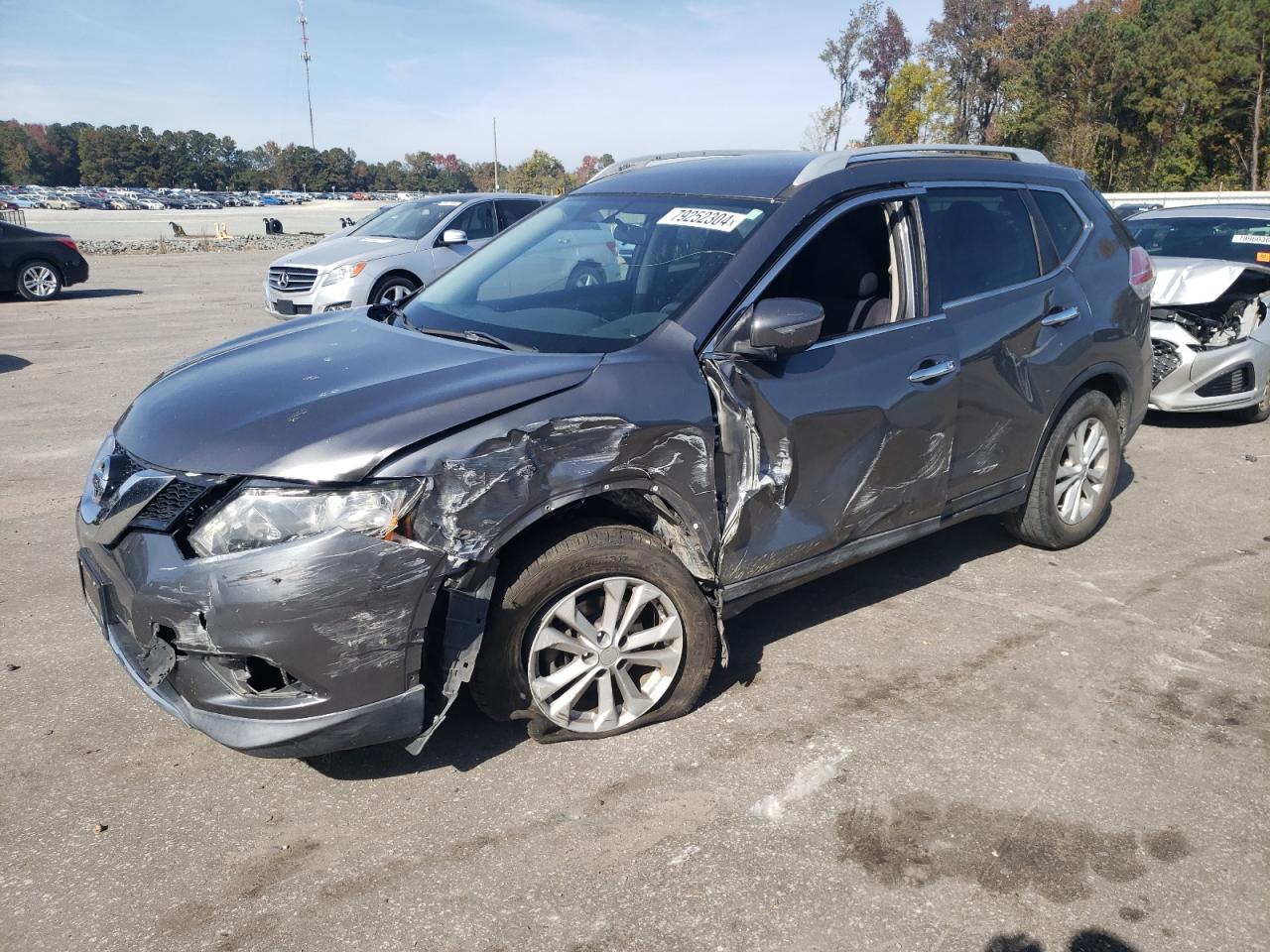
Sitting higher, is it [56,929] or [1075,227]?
[1075,227]

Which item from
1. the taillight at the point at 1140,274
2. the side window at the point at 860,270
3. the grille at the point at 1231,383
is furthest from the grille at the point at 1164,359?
the side window at the point at 860,270

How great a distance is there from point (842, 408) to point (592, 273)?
1167 mm

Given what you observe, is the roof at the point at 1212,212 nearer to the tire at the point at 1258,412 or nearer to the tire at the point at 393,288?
the tire at the point at 1258,412

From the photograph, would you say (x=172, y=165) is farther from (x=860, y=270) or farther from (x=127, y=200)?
(x=860, y=270)

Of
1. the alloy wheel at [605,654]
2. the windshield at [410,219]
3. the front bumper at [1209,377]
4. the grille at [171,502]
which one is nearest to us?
the grille at [171,502]

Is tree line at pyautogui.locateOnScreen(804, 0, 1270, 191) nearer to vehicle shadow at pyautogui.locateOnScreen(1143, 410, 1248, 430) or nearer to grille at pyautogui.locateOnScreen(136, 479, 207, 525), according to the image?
vehicle shadow at pyautogui.locateOnScreen(1143, 410, 1248, 430)

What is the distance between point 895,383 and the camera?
3777 millimetres

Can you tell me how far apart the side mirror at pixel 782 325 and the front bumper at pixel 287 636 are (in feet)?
4.32

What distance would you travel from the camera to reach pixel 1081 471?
5.03 meters

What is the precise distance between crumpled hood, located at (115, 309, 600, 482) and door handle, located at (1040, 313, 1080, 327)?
7.87 ft

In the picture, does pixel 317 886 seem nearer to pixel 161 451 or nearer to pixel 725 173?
pixel 161 451

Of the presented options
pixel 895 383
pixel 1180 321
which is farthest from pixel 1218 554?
pixel 1180 321

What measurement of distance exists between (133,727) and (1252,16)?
47.0 metres

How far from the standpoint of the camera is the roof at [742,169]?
3809 millimetres
